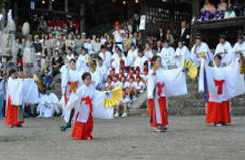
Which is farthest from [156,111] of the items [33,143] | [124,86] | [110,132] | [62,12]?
[62,12]

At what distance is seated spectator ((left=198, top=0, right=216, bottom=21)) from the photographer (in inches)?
834

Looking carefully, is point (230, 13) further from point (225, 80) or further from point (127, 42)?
point (225, 80)

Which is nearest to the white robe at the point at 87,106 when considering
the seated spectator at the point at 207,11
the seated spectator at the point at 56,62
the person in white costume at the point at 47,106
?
the person in white costume at the point at 47,106

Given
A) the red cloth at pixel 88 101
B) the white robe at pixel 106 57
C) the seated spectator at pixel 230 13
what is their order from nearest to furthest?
the red cloth at pixel 88 101
the white robe at pixel 106 57
the seated spectator at pixel 230 13

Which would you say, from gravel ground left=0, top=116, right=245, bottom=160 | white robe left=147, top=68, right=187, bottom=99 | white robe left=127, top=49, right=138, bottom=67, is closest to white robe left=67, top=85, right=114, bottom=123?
gravel ground left=0, top=116, right=245, bottom=160

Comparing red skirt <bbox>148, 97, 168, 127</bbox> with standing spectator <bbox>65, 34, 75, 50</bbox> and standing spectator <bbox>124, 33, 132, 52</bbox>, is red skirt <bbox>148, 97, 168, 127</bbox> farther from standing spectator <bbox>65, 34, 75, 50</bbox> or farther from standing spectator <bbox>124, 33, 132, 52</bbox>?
standing spectator <bbox>65, 34, 75, 50</bbox>

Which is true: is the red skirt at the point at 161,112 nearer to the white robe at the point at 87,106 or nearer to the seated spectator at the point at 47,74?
the white robe at the point at 87,106

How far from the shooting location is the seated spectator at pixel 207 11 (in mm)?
21188

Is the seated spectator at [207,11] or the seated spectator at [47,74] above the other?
the seated spectator at [207,11]

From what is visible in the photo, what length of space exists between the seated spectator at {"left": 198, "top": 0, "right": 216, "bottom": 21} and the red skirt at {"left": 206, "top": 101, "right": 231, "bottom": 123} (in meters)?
9.63

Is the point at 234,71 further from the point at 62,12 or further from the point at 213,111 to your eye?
the point at 62,12

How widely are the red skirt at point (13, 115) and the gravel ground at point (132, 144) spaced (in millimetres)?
1340

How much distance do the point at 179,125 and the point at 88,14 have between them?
65.2 ft

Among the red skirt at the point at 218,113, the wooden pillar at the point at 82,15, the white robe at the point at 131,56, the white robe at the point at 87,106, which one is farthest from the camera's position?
the wooden pillar at the point at 82,15
